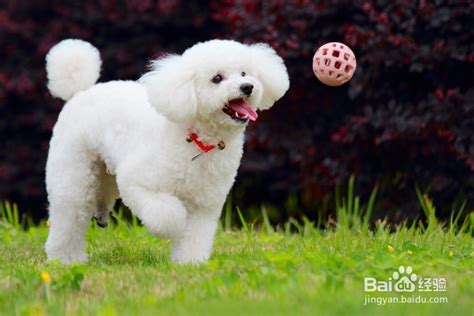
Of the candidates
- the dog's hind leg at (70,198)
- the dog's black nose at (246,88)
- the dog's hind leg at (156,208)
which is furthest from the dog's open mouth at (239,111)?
the dog's hind leg at (70,198)

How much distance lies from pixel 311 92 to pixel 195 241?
3006mm

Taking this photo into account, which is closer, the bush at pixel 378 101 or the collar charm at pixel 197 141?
the collar charm at pixel 197 141

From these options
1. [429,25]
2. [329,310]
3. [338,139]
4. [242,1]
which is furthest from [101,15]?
[329,310]

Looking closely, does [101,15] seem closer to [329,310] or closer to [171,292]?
[171,292]

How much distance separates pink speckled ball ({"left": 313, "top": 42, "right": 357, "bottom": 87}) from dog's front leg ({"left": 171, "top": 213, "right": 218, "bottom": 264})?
41.7 inches

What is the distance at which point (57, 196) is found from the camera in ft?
18.0

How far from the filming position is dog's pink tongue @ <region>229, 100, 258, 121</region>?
189 inches

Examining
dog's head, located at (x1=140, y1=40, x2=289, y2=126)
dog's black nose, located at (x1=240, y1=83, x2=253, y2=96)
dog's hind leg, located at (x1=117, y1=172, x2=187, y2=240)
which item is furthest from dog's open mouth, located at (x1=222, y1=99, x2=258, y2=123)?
dog's hind leg, located at (x1=117, y1=172, x2=187, y2=240)

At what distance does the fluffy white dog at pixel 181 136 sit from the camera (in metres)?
4.77

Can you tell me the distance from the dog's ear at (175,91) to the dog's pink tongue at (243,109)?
20 centimetres

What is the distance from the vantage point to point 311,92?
764 centimetres

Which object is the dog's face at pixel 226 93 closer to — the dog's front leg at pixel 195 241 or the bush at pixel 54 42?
the dog's front leg at pixel 195 241

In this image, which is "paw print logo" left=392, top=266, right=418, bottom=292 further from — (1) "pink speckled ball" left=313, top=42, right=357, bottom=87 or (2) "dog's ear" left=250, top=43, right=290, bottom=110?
(1) "pink speckled ball" left=313, top=42, right=357, bottom=87

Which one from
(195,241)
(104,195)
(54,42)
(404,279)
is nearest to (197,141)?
(195,241)
